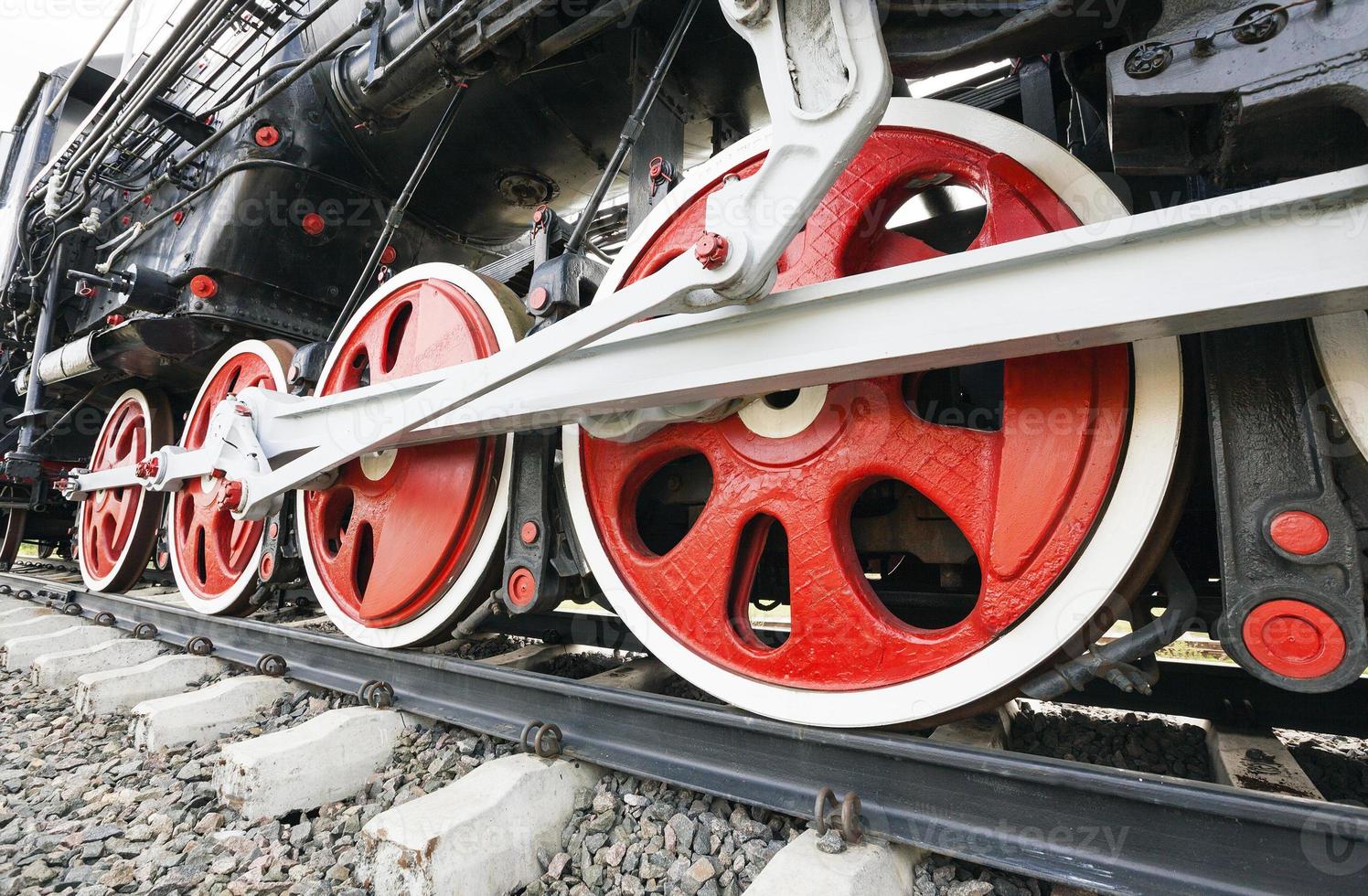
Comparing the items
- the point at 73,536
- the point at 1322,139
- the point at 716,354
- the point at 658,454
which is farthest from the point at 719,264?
the point at 73,536

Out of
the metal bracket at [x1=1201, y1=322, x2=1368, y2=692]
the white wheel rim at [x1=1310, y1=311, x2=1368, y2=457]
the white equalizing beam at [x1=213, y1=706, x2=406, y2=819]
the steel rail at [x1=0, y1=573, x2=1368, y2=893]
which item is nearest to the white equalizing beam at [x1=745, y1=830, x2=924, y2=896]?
the steel rail at [x1=0, y1=573, x2=1368, y2=893]

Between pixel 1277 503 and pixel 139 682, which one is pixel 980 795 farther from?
pixel 139 682

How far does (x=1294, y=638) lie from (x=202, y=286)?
11.0 feet

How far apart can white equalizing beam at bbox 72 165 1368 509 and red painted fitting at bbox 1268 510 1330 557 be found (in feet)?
0.87

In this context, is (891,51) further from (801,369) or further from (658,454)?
(658,454)

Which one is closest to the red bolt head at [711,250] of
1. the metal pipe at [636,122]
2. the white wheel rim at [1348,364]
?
the metal pipe at [636,122]

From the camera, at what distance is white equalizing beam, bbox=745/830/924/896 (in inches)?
33.4

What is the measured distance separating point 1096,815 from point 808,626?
0.47 m

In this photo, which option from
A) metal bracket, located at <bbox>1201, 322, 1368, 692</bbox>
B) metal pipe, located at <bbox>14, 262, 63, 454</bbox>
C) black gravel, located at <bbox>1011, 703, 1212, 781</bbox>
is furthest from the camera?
metal pipe, located at <bbox>14, 262, 63, 454</bbox>

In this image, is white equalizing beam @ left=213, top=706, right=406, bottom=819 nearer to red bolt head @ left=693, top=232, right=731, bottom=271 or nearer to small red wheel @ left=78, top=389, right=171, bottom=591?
red bolt head @ left=693, top=232, right=731, bottom=271

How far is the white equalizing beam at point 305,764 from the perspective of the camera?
4.21ft

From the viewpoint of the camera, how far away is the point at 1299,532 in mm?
828

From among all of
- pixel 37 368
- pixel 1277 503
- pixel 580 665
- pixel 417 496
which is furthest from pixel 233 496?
pixel 37 368

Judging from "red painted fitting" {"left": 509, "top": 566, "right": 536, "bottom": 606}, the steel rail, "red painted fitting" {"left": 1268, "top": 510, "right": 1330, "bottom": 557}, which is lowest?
the steel rail
